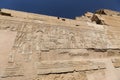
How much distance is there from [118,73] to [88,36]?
124cm

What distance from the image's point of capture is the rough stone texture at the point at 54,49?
3.02 meters

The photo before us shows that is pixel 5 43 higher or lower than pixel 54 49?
higher

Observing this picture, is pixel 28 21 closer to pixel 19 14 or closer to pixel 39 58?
pixel 19 14

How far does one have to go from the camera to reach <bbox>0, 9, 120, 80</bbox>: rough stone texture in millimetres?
3018

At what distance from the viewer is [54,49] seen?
141 inches

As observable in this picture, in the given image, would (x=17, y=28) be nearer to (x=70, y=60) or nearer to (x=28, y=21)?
(x=28, y=21)

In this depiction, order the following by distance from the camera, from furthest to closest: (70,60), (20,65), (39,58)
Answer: (70,60) → (39,58) → (20,65)

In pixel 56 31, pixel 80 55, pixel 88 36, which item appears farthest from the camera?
pixel 88 36

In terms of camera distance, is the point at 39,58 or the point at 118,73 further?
the point at 118,73

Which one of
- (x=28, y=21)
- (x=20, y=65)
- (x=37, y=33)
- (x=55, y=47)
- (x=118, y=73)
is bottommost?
(x=118, y=73)

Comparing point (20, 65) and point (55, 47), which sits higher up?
point (55, 47)

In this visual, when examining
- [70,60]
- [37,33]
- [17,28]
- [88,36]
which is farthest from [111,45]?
[17,28]

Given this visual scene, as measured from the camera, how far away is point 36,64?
3.11m

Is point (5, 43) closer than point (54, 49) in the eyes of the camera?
Yes
